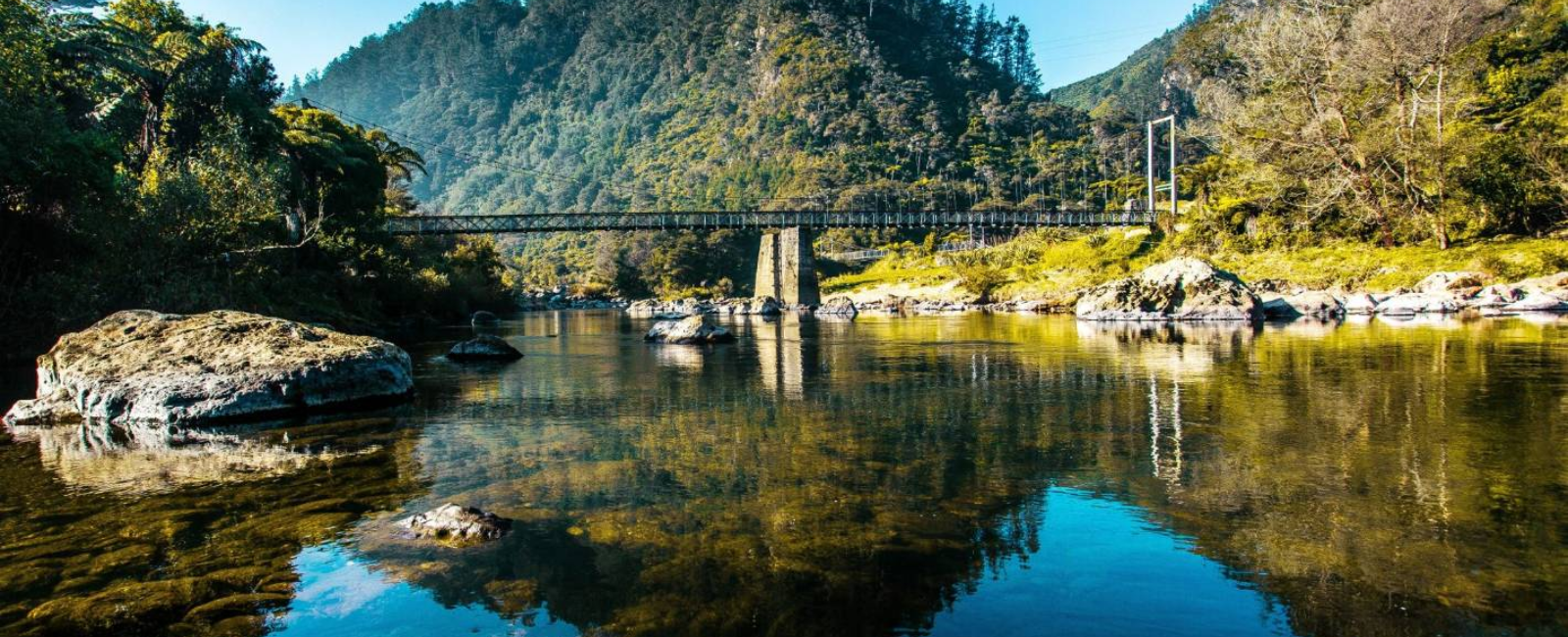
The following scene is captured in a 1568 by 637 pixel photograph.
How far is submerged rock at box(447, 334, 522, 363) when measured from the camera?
80.4 feet

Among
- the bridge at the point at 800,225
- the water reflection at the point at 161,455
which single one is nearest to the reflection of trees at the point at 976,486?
the water reflection at the point at 161,455

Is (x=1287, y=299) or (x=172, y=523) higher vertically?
(x=1287, y=299)

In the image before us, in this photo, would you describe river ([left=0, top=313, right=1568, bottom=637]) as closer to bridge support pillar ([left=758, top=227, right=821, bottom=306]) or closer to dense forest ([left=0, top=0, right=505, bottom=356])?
dense forest ([left=0, top=0, right=505, bottom=356])

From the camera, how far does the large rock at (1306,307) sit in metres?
37.7

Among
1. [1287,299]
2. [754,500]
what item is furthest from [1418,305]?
[754,500]

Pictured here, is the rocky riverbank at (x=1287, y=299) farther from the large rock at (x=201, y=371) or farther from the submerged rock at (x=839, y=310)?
the large rock at (x=201, y=371)

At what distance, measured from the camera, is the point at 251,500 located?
7910 millimetres

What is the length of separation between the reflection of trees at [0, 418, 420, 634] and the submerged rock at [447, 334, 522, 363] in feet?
42.5

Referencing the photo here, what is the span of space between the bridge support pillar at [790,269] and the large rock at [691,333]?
46.9 meters

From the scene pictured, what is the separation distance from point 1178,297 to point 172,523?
41520mm

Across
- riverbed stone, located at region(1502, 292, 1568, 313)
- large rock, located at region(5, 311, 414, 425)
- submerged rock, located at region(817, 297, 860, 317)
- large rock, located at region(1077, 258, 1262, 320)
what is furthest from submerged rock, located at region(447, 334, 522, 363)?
riverbed stone, located at region(1502, 292, 1568, 313)

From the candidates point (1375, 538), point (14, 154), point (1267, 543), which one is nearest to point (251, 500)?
point (1267, 543)

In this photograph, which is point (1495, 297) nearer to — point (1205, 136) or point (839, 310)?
point (1205, 136)

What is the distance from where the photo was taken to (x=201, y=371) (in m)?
13.2
